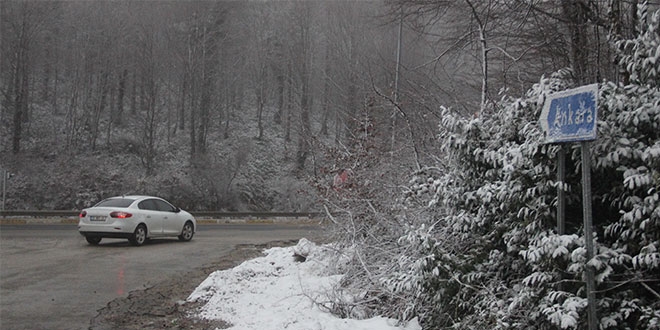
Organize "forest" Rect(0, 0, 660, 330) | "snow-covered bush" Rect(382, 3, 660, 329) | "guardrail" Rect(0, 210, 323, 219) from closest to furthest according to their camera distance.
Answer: "snow-covered bush" Rect(382, 3, 660, 329) → "forest" Rect(0, 0, 660, 330) → "guardrail" Rect(0, 210, 323, 219)

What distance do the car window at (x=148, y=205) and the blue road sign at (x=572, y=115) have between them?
15.5 metres

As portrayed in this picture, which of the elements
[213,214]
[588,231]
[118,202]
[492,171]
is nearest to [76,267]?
[118,202]

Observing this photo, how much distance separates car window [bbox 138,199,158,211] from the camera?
1845 centimetres

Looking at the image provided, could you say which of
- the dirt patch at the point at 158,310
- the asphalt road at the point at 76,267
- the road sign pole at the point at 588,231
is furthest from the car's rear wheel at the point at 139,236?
the road sign pole at the point at 588,231

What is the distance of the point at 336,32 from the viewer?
3381cm

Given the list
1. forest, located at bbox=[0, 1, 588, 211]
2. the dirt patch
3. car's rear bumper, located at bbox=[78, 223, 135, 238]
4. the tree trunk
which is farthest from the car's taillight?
forest, located at bbox=[0, 1, 588, 211]

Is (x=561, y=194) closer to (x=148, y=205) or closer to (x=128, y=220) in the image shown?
(x=128, y=220)

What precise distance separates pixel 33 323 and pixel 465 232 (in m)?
5.86

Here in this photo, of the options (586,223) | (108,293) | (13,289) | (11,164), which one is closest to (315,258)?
(108,293)

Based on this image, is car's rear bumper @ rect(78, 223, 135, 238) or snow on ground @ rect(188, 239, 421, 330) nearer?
snow on ground @ rect(188, 239, 421, 330)

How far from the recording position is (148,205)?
18766mm

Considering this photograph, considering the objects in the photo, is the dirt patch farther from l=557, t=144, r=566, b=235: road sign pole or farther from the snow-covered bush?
l=557, t=144, r=566, b=235: road sign pole

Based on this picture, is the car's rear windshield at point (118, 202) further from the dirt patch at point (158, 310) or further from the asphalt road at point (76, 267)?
the dirt patch at point (158, 310)

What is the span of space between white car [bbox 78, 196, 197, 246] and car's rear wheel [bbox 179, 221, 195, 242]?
508 mm
